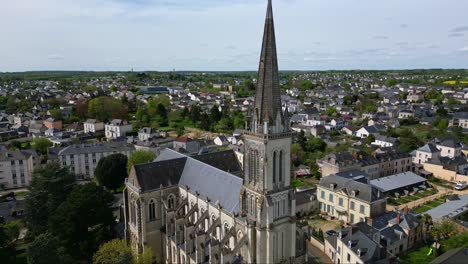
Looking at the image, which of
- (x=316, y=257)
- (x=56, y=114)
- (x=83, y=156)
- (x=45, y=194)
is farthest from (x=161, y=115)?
(x=316, y=257)

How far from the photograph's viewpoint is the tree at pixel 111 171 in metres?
62.4

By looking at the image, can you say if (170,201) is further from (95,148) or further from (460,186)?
(460,186)

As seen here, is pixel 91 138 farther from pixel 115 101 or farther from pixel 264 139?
pixel 264 139

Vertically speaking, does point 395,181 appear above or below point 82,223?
below

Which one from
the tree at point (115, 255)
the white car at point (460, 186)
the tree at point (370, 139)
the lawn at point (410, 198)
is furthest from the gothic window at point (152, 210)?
the tree at point (370, 139)

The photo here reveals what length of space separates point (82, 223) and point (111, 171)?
19783 millimetres

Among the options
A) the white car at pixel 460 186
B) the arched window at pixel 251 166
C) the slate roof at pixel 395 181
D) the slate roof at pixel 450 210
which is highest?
the arched window at pixel 251 166

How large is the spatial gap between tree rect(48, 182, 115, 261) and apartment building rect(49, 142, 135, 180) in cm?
3062

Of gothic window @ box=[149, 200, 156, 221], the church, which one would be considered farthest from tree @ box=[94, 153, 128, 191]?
gothic window @ box=[149, 200, 156, 221]

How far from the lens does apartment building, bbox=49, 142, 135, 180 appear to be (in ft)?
239

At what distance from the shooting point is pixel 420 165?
7469 cm

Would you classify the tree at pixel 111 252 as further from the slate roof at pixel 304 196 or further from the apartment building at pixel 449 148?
the apartment building at pixel 449 148

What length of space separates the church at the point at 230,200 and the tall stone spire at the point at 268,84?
80mm

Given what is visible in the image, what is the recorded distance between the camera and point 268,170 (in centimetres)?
2983
